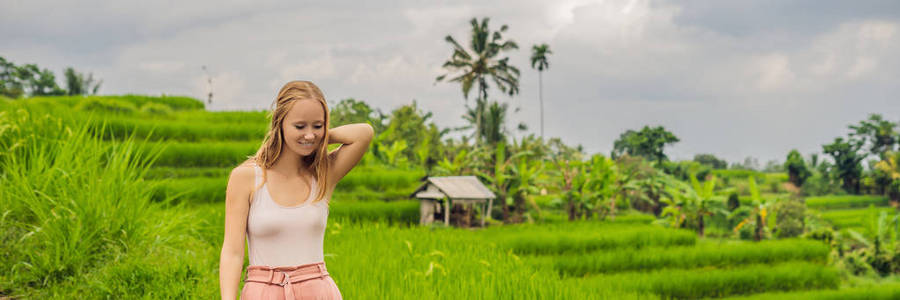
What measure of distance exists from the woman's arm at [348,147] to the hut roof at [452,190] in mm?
7218

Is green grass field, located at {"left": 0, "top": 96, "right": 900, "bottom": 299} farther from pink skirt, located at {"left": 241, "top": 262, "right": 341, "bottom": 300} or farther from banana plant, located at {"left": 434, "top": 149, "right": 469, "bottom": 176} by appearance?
pink skirt, located at {"left": 241, "top": 262, "right": 341, "bottom": 300}

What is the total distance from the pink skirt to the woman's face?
0.36 meters

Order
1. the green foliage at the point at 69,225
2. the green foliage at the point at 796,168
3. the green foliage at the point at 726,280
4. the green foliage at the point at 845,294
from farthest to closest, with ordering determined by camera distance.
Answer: the green foliage at the point at 796,168, the green foliage at the point at 845,294, the green foliage at the point at 726,280, the green foliage at the point at 69,225

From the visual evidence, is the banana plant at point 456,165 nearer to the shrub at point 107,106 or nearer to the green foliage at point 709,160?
the shrub at point 107,106

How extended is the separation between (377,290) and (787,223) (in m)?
18.4

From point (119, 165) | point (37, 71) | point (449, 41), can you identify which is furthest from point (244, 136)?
point (37, 71)

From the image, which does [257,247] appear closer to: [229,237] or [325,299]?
[229,237]

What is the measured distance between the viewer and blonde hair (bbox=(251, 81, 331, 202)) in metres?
1.61

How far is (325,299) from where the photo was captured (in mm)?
1670

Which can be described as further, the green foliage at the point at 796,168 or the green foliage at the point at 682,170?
the green foliage at the point at 796,168

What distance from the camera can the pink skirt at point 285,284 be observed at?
1.64 meters

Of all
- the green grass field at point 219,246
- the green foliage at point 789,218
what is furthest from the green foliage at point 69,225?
the green foliage at point 789,218

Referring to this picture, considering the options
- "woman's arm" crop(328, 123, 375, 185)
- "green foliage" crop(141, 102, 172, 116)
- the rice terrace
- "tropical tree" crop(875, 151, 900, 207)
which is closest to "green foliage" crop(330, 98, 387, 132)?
the rice terrace

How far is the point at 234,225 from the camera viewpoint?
1.67 m
